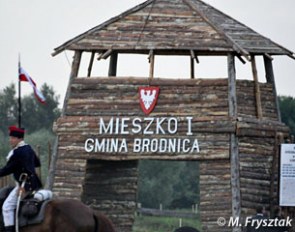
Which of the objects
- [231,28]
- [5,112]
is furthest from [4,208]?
[5,112]

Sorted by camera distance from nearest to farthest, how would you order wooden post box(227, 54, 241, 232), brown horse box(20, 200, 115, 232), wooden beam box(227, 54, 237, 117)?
brown horse box(20, 200, 115, 232) → wooden post box(227, 54, 241, 232) → wooden beam box(227, 54, 237, 117)

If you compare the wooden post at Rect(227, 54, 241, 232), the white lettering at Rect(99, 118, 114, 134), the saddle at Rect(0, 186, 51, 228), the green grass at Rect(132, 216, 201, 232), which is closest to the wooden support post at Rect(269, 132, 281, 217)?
the wooden post at Rect(227, 54, 241, 232)

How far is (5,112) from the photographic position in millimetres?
75625

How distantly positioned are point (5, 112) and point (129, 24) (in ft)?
137

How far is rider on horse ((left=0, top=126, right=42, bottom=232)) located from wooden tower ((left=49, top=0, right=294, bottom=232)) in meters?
12.5

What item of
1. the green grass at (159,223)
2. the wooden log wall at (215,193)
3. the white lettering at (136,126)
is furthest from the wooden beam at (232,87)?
Answer: the green grass at (159,223)

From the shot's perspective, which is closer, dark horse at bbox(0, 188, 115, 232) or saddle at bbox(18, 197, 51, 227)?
dark horse at bbox(0, 188, 115, 232)

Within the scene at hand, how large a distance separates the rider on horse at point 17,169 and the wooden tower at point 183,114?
12.5m

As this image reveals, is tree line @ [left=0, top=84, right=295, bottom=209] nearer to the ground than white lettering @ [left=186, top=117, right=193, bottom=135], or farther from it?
farther from it

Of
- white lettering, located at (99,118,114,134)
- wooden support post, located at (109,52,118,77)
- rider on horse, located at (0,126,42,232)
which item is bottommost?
rider on horse, located at (0,126,42,232)

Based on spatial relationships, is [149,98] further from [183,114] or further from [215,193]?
[215,193]

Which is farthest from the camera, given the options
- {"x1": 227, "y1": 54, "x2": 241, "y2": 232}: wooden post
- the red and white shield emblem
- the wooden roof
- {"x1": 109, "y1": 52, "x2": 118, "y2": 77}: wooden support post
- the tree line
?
the tree line

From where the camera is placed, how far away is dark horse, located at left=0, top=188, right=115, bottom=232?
66.8ft

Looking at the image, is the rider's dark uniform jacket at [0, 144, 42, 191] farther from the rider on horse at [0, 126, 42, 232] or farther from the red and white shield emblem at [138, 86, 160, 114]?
the red and white shield emblem at [138, 86, 160, 114]
